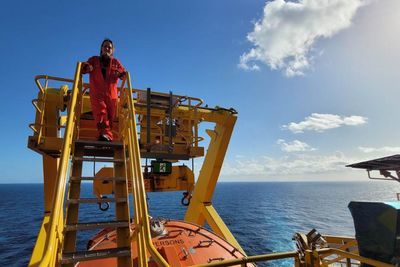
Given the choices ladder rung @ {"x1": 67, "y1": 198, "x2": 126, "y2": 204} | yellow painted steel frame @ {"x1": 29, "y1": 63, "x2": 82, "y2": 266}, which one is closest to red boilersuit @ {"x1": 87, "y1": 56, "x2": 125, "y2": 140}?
yellow painted steel frame @ {"x1": 29, "y1": 63, "x2": 82, "y2": 266}

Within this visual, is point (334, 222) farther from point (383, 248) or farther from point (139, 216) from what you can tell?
point (139, 216)

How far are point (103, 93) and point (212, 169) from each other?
4.49m

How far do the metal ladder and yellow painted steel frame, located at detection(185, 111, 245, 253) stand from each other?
412cm

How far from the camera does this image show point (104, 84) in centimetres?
530

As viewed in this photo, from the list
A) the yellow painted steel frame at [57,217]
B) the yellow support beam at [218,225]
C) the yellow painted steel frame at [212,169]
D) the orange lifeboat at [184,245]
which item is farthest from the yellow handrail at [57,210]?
the yellow support beam at [218,225]

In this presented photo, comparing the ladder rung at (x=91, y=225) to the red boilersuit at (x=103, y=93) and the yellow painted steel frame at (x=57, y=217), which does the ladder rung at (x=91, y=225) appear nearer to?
the yellow painted steel frame at (x=57, y=217)

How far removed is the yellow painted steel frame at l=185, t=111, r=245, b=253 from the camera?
327 inches

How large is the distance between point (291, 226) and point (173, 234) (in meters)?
32.3

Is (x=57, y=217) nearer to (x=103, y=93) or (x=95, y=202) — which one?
(x=95, y=202)

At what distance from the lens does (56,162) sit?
19.7 feet

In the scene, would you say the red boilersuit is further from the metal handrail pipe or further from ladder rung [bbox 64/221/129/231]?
the metal handrail pipe

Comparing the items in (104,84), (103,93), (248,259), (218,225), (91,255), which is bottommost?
(218,225)

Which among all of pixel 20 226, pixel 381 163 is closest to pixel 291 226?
pixel 381 163

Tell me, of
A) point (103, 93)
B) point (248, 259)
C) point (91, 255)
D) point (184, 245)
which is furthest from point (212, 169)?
point (91, 255)
